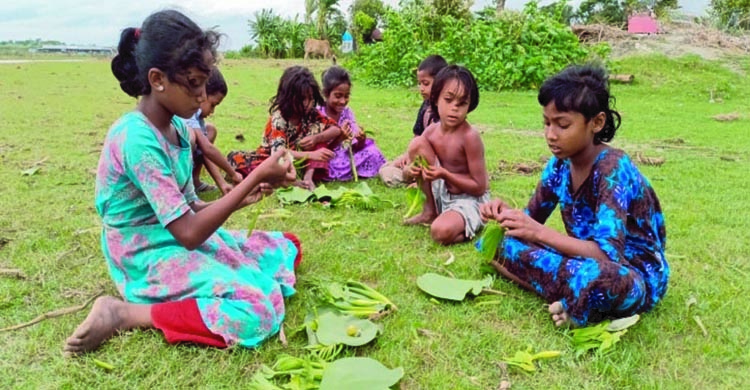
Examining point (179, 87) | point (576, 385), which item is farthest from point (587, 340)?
point (179, 87)

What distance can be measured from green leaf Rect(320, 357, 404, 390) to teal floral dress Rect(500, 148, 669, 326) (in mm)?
869

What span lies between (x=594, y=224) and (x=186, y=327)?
5.69 ft

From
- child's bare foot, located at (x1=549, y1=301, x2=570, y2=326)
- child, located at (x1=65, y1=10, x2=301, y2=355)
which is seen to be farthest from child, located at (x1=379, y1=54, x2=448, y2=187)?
child, located at (x1=65, y1=10, x2=301, y2=355)

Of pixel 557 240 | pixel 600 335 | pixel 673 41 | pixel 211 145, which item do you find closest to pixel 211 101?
pixel 211 145

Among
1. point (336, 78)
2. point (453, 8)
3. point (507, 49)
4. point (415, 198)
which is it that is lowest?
point (415, 198)

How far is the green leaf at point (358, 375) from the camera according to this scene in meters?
1.93

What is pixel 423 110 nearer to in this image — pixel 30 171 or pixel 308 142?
pixel 308 142

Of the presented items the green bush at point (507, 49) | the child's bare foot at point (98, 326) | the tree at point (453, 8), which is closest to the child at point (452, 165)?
the child's bare foot at point (98, 326)

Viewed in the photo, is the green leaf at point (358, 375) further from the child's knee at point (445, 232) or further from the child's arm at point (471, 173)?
the child's arm at point (471, 173)

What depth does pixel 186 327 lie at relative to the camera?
7.45ft

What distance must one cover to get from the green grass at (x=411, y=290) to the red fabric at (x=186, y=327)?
0.04 metres

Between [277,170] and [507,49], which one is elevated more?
[507,49]

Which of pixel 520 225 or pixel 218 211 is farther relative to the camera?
pixel 520 225

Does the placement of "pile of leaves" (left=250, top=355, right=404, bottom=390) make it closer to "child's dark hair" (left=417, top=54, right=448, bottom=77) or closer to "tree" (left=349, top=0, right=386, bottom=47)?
"child's dark hair" (left=417, top=54, right=448, bottom=77)
